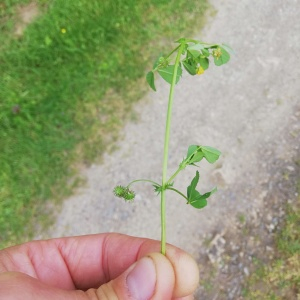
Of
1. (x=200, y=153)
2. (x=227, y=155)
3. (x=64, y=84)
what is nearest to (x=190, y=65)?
(x=200, y=153)

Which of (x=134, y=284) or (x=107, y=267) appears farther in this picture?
(x=107, y=267)

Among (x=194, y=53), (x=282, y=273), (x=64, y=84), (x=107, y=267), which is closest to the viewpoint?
(x=194, y=53)

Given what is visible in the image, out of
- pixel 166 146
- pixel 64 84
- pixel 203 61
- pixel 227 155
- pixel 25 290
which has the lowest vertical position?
pixel 25 290

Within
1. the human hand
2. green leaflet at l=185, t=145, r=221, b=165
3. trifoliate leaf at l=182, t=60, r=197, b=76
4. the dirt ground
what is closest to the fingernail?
the human hand

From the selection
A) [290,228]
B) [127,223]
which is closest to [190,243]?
[127,223]

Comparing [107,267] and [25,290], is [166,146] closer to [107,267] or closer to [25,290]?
[25,290]

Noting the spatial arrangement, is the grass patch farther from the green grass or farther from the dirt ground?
the green grass
